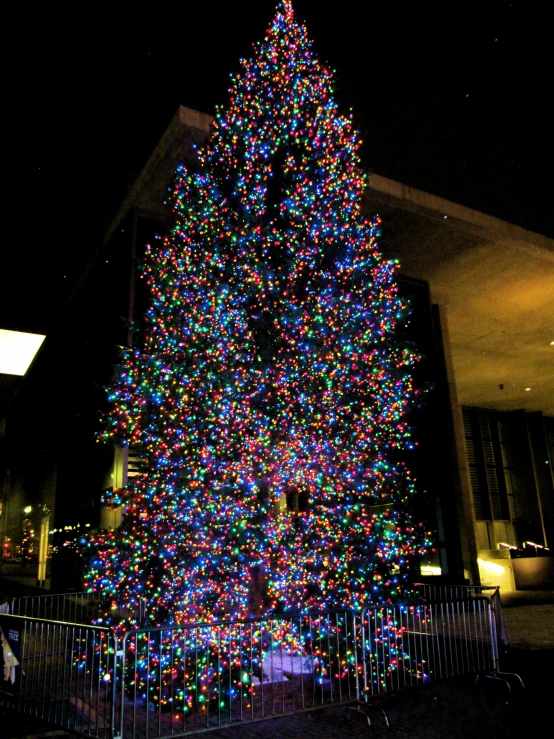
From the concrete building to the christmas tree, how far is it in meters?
1.64

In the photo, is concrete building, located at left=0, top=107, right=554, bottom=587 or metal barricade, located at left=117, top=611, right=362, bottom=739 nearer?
metal barricade, located at left=117, top=611, right=362, bottom=739

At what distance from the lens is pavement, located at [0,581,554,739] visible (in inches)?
228

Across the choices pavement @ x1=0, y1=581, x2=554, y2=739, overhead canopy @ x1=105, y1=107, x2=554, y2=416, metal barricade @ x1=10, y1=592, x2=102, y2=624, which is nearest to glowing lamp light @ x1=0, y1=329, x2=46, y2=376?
overhead canopy @ x1=105, y1=107, x2=554, y2=416

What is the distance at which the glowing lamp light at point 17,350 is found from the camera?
26109mm

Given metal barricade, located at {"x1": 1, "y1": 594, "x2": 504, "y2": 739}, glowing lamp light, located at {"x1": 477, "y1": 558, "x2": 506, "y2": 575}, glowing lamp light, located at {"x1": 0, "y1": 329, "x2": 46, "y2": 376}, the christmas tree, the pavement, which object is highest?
glowing lamp light, located at {"x1": 0, "y1": 329, "x2": 46, "y2": 376}

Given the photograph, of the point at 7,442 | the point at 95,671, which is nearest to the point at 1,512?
the point at 7,442

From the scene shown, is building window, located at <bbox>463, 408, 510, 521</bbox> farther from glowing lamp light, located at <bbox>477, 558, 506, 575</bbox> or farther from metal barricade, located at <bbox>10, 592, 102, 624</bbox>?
metal barricade, located at <bbox>10, 592, 102, 624</bbox>

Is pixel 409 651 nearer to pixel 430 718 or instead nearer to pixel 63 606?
pixel 430 718

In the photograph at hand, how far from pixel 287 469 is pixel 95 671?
3.41 m

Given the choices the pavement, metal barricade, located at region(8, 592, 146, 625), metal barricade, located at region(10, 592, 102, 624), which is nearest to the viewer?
the pavement

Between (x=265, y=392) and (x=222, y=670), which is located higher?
(x=265, y=392)

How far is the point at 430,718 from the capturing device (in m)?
6.20

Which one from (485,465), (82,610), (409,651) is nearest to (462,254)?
(409,651)

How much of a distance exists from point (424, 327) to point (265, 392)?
8.08m
